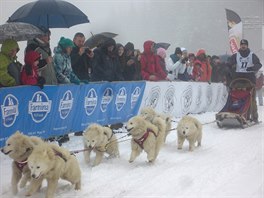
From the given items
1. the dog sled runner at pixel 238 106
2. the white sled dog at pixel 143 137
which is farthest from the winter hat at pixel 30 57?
the dog sled runner at pixel 238 106

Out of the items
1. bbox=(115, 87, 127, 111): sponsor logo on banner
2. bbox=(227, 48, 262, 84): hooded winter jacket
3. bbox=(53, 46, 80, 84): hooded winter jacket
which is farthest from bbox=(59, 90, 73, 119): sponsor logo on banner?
bbox=(227, 48, 262, 84): hooded winter jacket

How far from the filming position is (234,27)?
1875 centimetres

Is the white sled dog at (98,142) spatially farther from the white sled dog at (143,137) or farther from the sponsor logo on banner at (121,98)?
the sponsor logo on banner at (121,98)

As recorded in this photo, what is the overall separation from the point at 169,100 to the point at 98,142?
17.7 ft

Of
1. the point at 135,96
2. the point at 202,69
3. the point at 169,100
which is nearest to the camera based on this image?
the point at 135,96

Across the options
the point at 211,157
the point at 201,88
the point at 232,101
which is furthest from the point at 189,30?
the point at 211,157

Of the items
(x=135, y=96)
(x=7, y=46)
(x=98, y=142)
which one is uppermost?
(x=7, y=46)

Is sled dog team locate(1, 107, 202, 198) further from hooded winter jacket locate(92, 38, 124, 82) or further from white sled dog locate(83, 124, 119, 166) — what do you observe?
hooded winter jacket locate(92, 38, 124, 82)

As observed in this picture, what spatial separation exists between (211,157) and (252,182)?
1495 millimetres

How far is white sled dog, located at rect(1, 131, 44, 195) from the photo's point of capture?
14.0 ft

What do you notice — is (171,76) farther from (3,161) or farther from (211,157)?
(3,161)

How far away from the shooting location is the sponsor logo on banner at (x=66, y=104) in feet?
23.3

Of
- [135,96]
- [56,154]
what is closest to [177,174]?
[56,154]

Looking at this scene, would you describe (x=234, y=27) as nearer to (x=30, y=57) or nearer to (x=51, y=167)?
(x=30, y=57)
